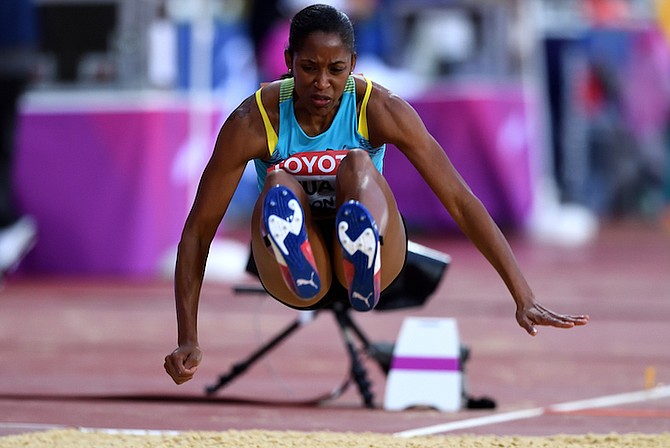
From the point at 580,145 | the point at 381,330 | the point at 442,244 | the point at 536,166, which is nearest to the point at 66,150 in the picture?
the point at 381,330

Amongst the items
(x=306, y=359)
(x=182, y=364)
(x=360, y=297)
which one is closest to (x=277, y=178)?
(x=360, y=297)

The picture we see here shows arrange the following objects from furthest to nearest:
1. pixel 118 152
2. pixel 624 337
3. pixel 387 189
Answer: pixel 118 152 < pixel 624 337 < pixel 387 189

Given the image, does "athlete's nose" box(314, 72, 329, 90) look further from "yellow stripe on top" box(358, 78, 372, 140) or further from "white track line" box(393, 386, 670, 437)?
"white track line" box(393, 386, 670, 437)

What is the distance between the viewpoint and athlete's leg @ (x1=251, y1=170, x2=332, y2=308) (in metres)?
3.87

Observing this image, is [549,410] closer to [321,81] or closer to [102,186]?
[321,81]

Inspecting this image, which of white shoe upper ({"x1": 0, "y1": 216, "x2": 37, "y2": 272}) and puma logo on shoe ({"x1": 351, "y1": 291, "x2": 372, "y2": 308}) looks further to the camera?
white shoe upper ({"x1": 0, "y1": 216, "x2": 37, "y2": 272})

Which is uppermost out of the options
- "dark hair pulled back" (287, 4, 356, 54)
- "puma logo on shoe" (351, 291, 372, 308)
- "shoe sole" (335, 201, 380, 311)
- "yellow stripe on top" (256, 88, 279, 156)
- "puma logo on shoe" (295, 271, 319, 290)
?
"dark hair pulled back" (287, 4, 356, 54)

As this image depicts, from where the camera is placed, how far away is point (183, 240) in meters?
4.08

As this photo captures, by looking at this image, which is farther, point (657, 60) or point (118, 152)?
point (657, 60)

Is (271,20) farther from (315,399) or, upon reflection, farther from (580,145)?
(315,399)

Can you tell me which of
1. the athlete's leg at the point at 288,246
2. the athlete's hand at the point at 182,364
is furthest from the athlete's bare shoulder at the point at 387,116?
the athlete's hand at the point at 182,364

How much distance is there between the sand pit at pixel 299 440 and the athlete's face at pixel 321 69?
1199 millimetres

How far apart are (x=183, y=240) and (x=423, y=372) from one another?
1.74 meters

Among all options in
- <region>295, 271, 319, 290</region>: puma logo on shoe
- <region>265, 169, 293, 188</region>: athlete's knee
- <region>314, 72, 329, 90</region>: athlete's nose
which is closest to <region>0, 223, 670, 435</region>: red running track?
<region>295, 271, 319, 290</region>: puma logo on shoe
